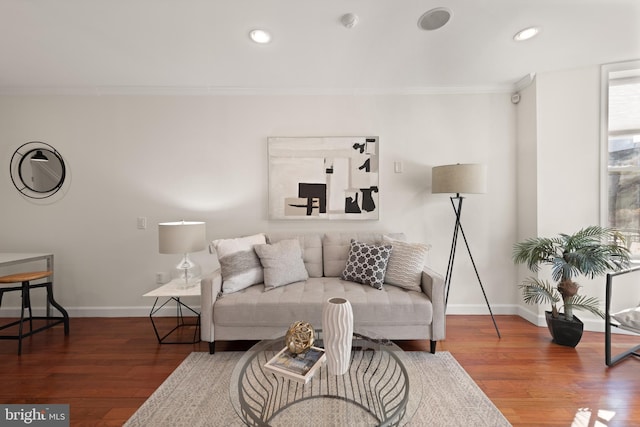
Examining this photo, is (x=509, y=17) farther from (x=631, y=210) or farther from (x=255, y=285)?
(x=255, y=285)

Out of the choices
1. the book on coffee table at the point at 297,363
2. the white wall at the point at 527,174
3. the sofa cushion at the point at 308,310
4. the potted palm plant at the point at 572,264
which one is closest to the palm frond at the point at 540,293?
the potted palm plant at the point at 572,264

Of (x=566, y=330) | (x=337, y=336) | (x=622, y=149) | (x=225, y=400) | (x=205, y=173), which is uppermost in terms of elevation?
(x=622, y=149)

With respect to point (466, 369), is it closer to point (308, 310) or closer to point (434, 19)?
point (308, 310)

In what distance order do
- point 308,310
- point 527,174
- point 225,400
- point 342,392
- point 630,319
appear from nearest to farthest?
point 342,392
point 225,400
point 630,319
point 308,310
point 527,174

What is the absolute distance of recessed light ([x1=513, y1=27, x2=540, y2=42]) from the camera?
2335 millimetres

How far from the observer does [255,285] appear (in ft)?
8.29

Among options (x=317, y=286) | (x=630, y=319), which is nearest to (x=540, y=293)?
(x=630, y=319)

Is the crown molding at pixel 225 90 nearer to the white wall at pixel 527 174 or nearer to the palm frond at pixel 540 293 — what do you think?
the white wall at pixel 527 174

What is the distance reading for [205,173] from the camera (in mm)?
3098

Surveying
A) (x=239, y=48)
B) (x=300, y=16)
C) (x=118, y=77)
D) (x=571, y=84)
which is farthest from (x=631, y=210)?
(x=118, y=77)

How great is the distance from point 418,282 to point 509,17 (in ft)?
7.33

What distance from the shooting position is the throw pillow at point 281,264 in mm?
2447

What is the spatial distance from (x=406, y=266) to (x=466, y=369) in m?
0.85

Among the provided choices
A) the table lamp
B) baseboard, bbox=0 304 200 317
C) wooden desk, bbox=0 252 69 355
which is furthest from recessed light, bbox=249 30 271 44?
wooden desk, bbox=0 252 69 355
